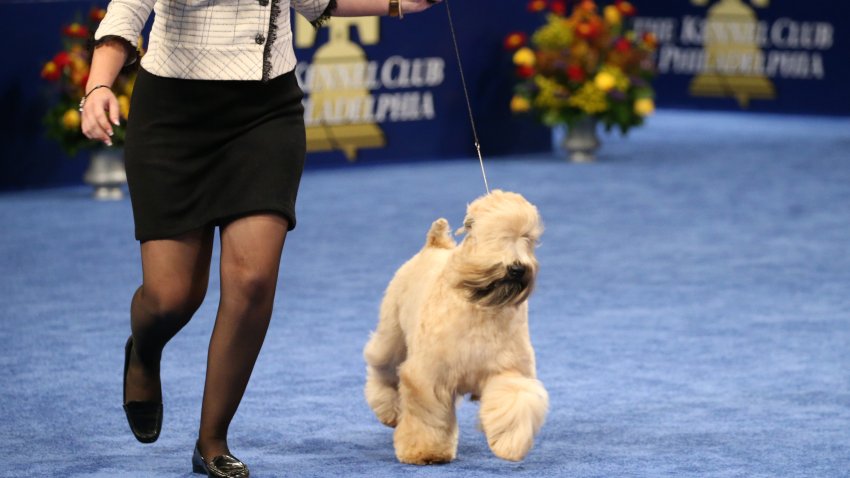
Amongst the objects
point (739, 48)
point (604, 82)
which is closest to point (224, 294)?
point (604, 82)

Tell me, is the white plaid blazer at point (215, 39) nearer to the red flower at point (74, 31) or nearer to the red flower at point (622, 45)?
the red flower at point (74, 31)

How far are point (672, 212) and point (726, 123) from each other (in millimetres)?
5896

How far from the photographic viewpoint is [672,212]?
855 cm

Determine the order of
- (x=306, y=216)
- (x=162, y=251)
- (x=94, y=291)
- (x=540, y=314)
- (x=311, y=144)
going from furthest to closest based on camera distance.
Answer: (x=311, y=144) < (x=306, y=216) < (x=94, y=291) < (x=540, y=314) < (x=162, y=251)

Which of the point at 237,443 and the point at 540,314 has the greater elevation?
the point at 237,443

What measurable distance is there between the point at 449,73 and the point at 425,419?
7.73 meters

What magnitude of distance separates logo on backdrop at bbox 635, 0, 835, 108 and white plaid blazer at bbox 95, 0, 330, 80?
470 inches

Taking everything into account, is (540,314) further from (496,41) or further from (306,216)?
(496,41)

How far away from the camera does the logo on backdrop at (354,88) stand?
1025 cm

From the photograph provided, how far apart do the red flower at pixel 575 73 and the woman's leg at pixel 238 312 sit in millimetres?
7508

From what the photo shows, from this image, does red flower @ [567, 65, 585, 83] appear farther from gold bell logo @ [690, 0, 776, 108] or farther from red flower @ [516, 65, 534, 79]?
gold bell logo @ [690, 0, 776, 108]

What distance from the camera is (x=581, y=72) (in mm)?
10602

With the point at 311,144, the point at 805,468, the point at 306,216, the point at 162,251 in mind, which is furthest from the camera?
the point at 311,144

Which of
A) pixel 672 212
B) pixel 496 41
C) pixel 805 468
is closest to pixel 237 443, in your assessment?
pixel 805 468
